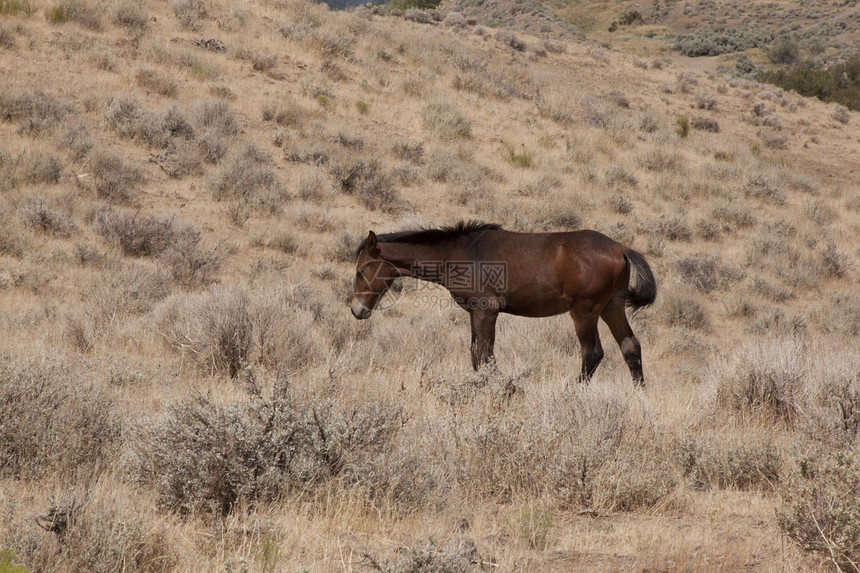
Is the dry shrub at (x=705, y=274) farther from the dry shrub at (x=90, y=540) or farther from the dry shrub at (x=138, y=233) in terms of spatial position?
the dry shrub at (x=90, y=540)

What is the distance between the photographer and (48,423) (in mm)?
4203

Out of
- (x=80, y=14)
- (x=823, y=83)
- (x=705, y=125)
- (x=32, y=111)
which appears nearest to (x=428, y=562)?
(x=32, y=111)

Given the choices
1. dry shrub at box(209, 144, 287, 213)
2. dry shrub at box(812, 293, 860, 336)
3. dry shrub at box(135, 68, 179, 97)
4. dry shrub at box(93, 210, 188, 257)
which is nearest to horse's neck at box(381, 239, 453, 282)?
dry shrub at box(93, 210, 188, 257)

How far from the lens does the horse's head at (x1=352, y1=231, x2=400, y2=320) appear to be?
288 inches

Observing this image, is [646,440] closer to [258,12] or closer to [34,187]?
[34,187]

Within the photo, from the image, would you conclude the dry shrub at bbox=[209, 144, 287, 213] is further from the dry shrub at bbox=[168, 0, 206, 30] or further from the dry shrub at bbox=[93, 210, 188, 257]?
the dry shrub at bbox=[168, 0, 206, 30]

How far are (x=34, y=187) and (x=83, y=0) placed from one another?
28.5 feet

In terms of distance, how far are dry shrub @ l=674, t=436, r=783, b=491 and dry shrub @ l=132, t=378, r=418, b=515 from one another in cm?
204

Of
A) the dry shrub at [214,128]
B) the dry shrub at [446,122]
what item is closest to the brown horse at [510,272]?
the dry shrub at [214,128]

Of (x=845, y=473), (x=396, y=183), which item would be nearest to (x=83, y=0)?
(x=396, y=183)

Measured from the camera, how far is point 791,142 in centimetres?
2638

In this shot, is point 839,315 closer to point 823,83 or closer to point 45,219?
point 45,219

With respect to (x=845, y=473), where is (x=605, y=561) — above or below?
below

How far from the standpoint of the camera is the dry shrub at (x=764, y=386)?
20.0 feet
